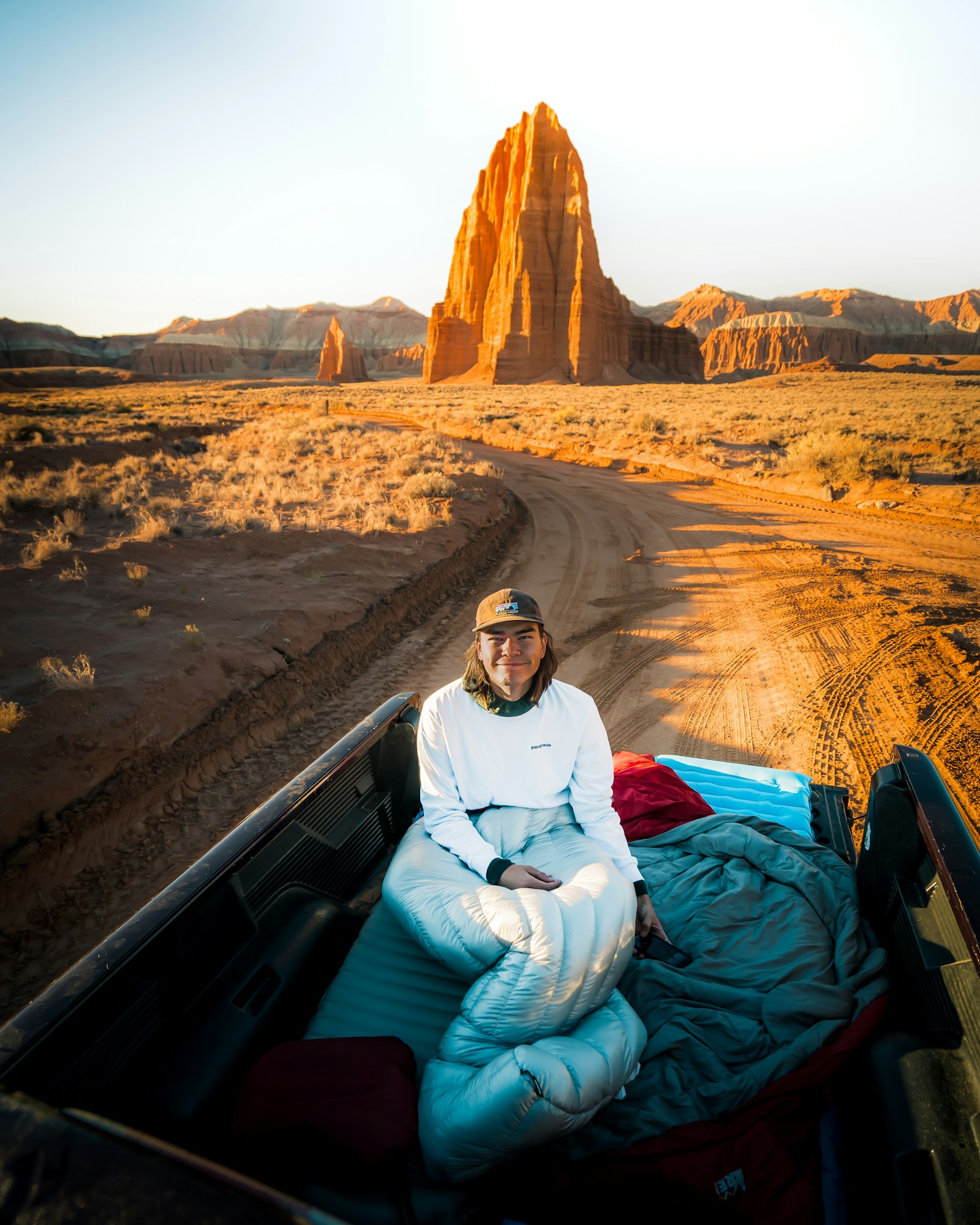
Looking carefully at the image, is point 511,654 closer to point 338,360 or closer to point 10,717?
point 10,717

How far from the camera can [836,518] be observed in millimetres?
11336

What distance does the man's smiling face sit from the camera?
2393mm

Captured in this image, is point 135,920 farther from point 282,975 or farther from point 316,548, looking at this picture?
point 316,548

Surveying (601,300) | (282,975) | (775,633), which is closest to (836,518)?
(775,633)

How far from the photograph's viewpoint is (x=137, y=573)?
23.4 ft

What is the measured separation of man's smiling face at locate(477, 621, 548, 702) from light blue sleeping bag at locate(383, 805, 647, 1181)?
2.30ft

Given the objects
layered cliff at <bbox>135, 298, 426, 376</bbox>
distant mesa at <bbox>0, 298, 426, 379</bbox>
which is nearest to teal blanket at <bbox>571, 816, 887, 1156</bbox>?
distant mesa at <bbox>0, 298, 426, 379</bbox>

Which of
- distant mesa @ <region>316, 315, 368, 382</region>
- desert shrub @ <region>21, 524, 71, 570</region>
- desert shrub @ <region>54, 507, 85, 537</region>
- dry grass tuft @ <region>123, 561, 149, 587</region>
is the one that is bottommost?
dry grass tuft @ <region>123, 561, 149, 587</region>

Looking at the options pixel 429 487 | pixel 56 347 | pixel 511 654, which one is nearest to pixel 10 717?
pixel 511 654

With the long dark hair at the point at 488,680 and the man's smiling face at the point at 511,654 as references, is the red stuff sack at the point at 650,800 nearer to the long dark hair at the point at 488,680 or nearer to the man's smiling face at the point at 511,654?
the long dark hair at the point at 488,680

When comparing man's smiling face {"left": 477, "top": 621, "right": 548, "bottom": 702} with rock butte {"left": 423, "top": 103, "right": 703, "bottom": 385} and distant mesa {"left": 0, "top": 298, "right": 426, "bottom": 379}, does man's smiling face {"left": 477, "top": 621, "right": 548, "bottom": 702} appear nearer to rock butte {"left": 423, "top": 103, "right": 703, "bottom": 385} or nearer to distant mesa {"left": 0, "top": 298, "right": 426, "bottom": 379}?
rock butte {"left": 423, "top": 103, "right": 703, "bottom": 385}

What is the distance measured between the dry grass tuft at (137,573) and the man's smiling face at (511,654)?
20.7ft

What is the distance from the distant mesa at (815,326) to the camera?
370 feet

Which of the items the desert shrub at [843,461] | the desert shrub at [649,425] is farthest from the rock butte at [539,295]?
the desert shrub at [843,461]
